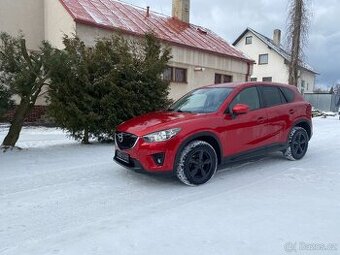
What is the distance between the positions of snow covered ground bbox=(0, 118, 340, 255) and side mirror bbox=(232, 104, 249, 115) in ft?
3.57

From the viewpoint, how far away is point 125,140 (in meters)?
5.73

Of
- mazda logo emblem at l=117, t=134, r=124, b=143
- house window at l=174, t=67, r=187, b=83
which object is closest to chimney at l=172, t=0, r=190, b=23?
house window at l=174, t=67, r=187, b=83

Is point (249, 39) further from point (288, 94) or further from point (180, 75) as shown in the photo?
point (288, 94)

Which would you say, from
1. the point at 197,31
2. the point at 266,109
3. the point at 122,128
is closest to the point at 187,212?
the point at 122,128

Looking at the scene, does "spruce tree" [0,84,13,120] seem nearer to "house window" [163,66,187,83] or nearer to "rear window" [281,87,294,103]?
"rear window" [281,87,294,103]

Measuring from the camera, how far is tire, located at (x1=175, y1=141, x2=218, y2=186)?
5426 millimetres

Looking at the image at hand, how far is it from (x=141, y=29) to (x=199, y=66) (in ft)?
14.8

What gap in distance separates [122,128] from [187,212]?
209cm

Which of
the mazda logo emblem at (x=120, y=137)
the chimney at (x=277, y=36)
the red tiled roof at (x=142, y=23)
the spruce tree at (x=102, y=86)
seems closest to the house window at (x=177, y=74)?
the red tiled roof at (x=142, y=23)

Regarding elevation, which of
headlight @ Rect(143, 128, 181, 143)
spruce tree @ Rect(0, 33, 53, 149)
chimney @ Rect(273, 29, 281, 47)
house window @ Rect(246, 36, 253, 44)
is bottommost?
headlight @ Rect(143, 128, 181, 143)

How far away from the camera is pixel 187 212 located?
14.4 feet

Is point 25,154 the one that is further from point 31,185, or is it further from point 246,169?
point 246,169

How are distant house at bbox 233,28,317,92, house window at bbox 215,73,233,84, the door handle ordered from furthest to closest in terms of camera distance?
1. distant house at bbox 233,28,317,92
2. house window at bbox 215,73,233,84
3. the door handle

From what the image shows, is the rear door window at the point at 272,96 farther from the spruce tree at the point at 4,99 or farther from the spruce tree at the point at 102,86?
the spruce tree at the point at 4,99
